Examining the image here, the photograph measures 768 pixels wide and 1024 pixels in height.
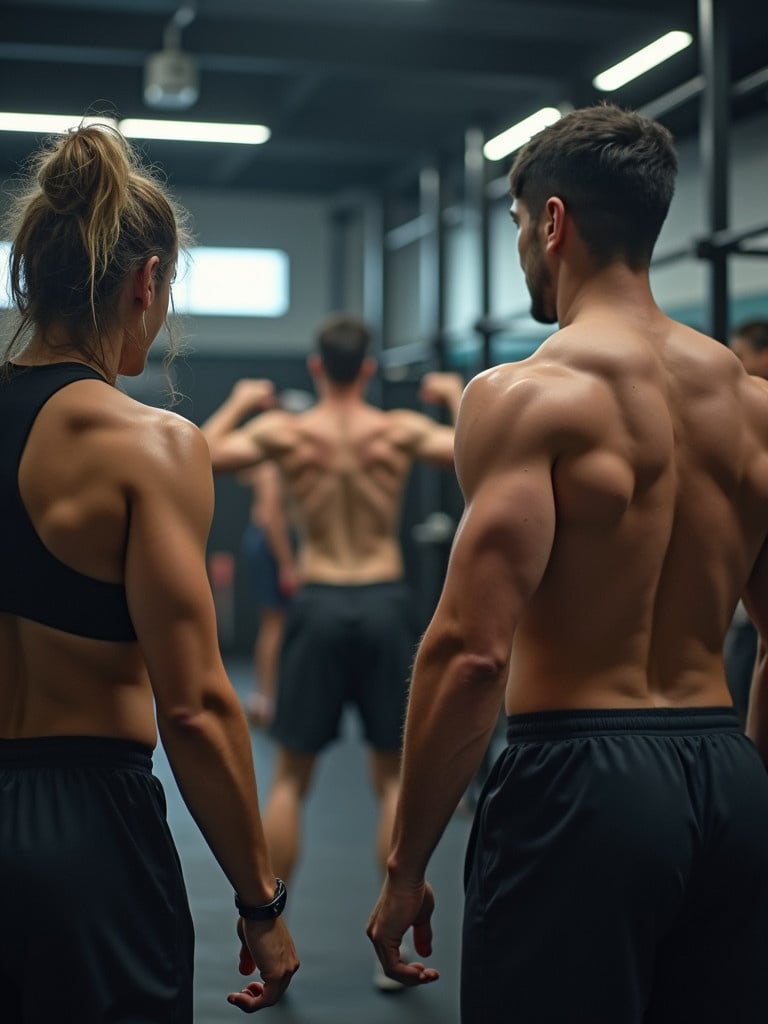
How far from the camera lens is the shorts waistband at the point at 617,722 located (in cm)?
152

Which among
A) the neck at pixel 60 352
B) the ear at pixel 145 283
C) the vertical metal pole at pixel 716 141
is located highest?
the vertical metal pole at pixel 716 141

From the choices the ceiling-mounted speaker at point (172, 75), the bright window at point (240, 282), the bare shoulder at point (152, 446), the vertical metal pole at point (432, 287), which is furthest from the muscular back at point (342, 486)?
the bright window at point (240, 282)

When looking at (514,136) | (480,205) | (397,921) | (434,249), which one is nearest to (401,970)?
(397,921)

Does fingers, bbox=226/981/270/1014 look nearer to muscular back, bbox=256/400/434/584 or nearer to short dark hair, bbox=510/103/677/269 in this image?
short dark hair, bbox=510/103/677/269

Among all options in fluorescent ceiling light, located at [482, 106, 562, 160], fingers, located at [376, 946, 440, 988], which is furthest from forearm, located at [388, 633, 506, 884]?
fluorescent ceiling light, located at [482, 106, 562, 160]

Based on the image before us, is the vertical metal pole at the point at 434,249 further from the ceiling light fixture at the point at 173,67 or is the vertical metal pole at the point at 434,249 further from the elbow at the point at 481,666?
the elbow at the point at 481,666

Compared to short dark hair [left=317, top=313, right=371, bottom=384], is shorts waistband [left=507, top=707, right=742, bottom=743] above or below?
below

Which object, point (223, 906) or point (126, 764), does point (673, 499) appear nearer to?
point (126, 764)

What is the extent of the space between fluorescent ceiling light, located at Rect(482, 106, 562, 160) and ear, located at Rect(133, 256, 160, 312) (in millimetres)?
4590

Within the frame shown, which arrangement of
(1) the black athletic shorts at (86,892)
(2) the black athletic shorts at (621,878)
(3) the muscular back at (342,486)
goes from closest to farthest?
1. (1) the black athletic shorts at (86,892)
2. (2) the black athletic shorts at (621,878)
3. (3) the muscular back at (342,486)

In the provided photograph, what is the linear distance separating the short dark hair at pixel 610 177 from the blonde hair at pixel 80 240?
0.53m

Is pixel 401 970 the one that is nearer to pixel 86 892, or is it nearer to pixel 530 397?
pixel 86 892

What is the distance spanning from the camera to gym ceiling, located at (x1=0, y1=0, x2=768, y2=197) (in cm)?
493

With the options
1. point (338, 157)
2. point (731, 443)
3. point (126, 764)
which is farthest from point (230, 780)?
point (338, 157)
